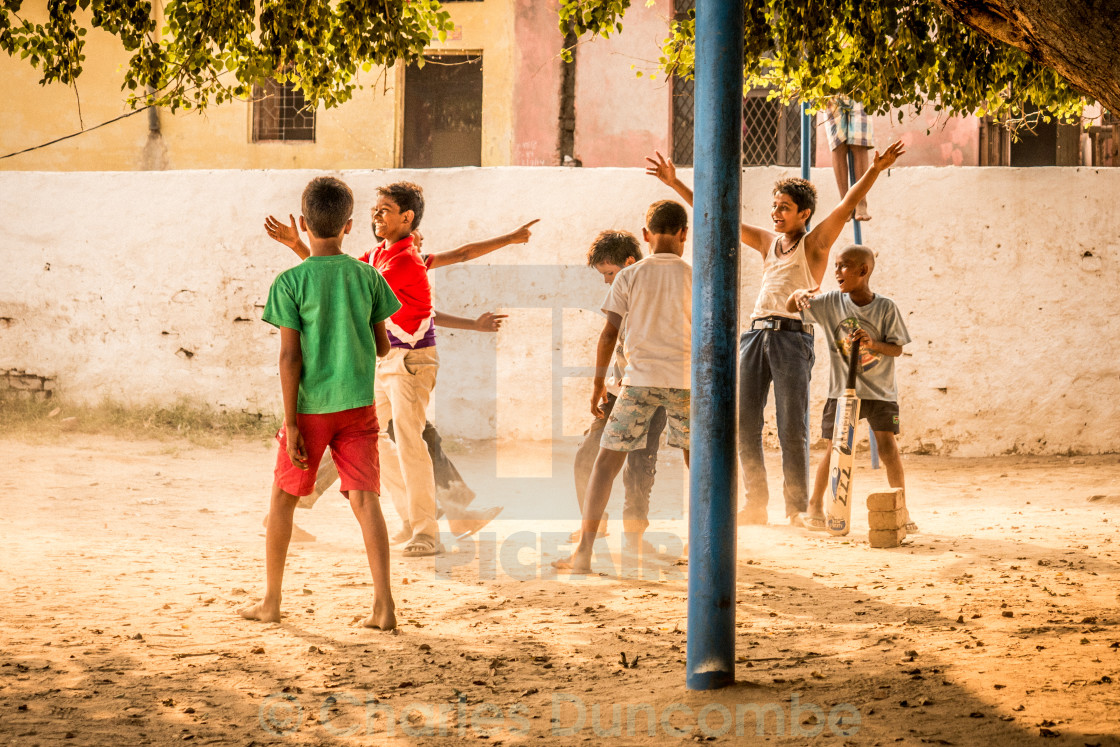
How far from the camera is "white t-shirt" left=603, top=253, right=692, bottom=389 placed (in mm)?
4277

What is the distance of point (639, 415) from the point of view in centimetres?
425

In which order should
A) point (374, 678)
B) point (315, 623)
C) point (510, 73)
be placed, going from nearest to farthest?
point (374, 678)
point (315, 623)
point (510, 73)

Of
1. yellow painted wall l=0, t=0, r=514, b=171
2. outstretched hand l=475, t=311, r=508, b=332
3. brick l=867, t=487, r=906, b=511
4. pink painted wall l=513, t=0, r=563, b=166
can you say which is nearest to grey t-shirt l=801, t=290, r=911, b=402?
brick l=867, t=487, r=906, b=511

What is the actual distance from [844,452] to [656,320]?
1.26 m

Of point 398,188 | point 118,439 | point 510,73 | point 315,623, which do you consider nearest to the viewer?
point 315,623

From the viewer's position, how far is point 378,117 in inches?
586

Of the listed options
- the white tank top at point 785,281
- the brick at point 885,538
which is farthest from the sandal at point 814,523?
the white tank top at point 785,281

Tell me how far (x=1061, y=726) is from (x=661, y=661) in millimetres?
1097

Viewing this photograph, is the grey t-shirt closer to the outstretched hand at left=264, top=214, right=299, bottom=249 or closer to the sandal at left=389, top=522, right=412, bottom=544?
the sandal at left=389, top=522, right=412, bottom=544

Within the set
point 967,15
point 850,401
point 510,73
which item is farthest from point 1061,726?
point 510,73

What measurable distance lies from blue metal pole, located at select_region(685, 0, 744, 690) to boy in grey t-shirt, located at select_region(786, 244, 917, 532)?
2.54 metres

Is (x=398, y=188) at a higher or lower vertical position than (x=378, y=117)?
lower

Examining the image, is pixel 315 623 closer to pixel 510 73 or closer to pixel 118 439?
pixel 118 439

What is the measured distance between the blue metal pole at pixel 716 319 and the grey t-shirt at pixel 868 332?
266 centimetres
